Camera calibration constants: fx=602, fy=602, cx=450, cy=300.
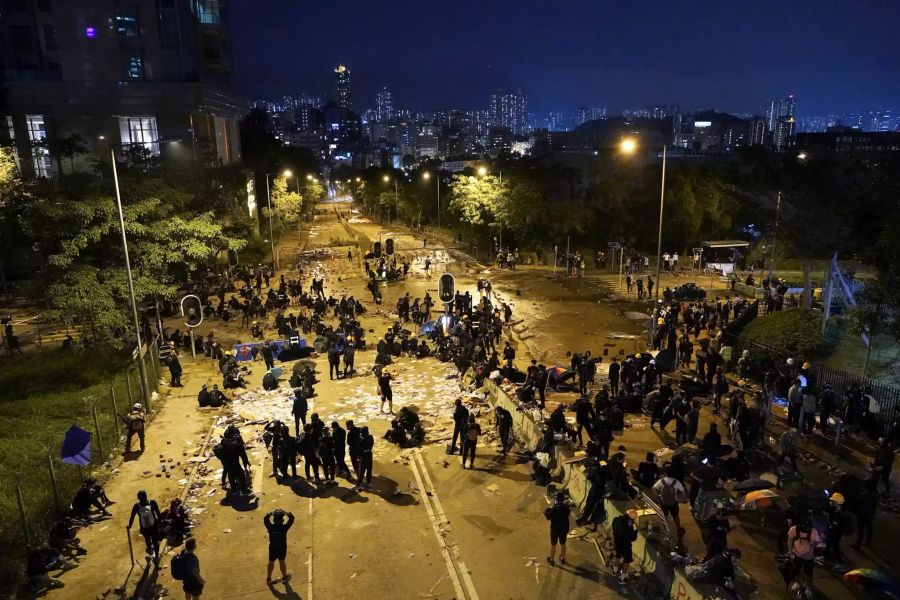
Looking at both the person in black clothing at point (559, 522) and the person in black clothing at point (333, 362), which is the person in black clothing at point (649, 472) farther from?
the person in black clothing at point (333, 362)

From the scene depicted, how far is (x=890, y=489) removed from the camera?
40.8 feet

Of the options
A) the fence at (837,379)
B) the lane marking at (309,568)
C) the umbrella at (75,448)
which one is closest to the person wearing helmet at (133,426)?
the umbrella at (75,448)

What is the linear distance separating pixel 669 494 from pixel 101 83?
48.6 metres

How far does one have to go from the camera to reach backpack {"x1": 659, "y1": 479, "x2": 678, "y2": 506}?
10516 millimetres

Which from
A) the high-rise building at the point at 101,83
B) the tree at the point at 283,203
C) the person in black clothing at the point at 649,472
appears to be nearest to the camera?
the person in black clothing at the point at 649,472

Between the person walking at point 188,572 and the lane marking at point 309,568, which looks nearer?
the person walking at point 188,572

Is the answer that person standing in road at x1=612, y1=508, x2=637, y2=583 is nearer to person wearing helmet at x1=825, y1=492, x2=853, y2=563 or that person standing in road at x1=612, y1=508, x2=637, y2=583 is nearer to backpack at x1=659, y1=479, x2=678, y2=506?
backpack at x1=659, y1=479, x2=678, y2=506

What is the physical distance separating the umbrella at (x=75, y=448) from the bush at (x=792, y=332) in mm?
19492

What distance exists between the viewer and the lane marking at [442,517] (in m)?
9.51

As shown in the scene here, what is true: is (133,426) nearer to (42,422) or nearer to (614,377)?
(42,422)

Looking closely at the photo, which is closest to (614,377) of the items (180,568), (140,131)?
(180,568)

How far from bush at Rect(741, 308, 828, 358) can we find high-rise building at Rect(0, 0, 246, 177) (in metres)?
41.2

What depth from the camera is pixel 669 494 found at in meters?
10.5

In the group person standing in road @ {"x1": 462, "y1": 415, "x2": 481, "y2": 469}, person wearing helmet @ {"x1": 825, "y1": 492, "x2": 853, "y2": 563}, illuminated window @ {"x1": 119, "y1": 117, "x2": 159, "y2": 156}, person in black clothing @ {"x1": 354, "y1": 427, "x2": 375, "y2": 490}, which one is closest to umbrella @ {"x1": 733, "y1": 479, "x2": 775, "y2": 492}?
person wearing helmet @ {"x1": 825, "y1": 492, "x2": 853, "y2": 563}
